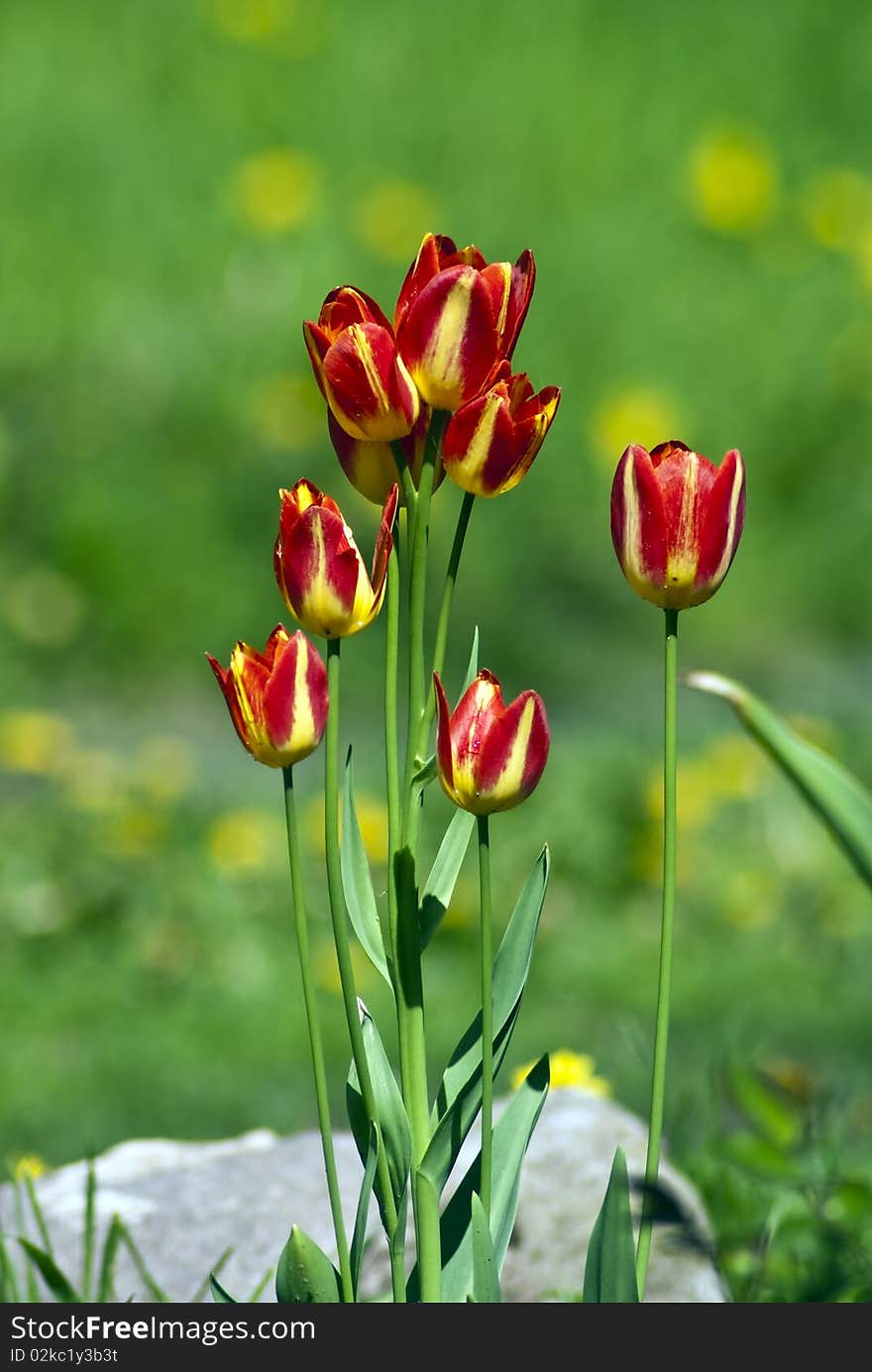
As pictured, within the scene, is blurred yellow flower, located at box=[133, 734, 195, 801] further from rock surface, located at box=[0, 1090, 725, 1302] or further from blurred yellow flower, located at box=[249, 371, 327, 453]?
rock surface, located at box=[0, 1090, 725, 1302]

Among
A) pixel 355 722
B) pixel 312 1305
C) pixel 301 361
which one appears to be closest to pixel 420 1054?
pixel 312 1305

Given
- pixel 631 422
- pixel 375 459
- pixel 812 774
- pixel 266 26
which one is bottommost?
pixel 812 774

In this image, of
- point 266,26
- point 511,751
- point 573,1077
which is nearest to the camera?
point 511,751

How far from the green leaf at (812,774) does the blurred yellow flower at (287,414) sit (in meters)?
3.74

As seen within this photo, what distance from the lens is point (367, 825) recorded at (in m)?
3.38

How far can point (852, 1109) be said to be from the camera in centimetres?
243

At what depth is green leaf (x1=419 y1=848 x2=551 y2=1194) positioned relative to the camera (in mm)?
1194

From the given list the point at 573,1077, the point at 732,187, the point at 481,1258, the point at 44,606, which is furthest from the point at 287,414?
the point at 481,1258

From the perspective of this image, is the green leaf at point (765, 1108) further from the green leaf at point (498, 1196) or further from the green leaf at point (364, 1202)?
the green leaf at point (364, 1202)

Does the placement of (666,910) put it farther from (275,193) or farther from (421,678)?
(275,193)

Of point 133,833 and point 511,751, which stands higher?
point 511,751

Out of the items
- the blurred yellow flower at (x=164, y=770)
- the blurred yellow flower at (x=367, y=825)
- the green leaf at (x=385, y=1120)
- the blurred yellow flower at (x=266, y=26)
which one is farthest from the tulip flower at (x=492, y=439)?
the blurred yellow flower at (x=266, y=26)

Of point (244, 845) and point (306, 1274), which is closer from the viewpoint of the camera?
point (306, 1274)

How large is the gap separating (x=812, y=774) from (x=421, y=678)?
270mm
